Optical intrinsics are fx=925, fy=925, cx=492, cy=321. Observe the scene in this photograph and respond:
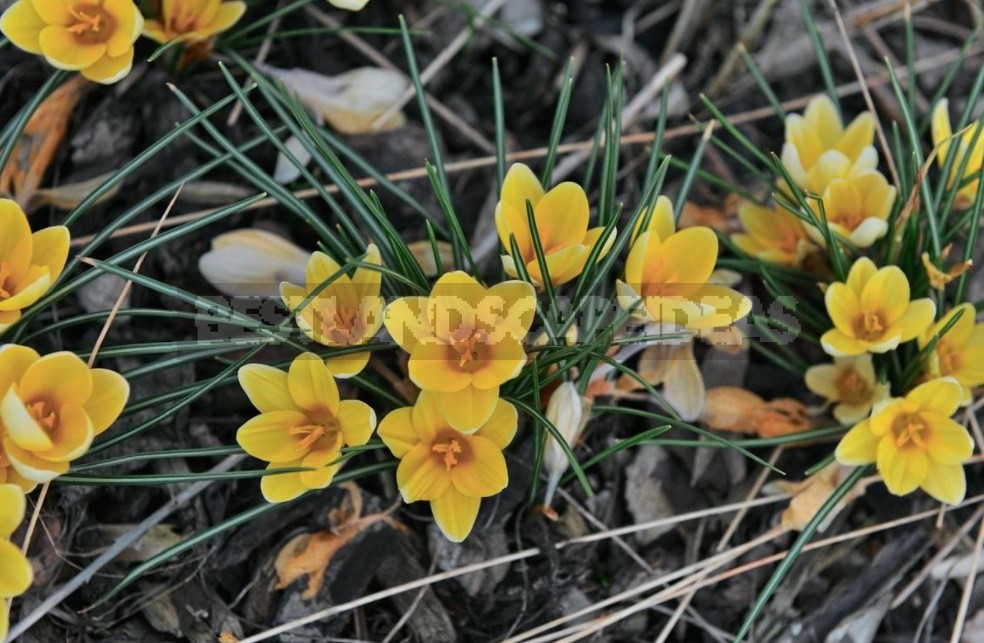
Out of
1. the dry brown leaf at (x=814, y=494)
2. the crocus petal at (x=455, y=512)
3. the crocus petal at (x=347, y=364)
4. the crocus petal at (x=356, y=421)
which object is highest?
the crocus petal at (x=347, y=364)

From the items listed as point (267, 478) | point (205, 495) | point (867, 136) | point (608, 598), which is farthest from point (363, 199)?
point (867, 136)

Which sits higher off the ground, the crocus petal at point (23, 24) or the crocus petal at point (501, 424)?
the crocus petal at point (23, 24)

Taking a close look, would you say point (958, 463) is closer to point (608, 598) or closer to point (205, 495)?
point (608, 598)

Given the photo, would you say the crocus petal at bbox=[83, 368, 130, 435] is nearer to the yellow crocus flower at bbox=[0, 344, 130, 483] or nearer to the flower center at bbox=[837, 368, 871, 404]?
the yellow crocus flower at bbox=[0, 344, 130, 483]

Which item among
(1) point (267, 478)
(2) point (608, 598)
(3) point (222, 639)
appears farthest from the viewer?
(2) point (608, 598)

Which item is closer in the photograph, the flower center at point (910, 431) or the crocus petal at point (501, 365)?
the crocus petal at point (501, 365)

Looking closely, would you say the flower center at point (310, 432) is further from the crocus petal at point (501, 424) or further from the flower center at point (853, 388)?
the flower center at point (853, 388)

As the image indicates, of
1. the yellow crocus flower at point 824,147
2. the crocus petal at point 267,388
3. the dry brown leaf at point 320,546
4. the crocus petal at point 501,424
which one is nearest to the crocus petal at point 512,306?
the crocus petal at point 501,424
